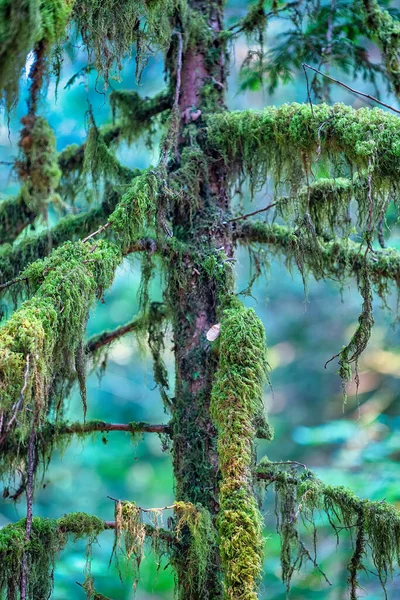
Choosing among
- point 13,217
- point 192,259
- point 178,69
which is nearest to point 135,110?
point 178,69

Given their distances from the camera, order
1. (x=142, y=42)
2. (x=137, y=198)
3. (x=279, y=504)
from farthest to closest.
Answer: (x=279, y=504) < (x=142, y=42) < (x=137, y=198)

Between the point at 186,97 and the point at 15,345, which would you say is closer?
the point at 15,345

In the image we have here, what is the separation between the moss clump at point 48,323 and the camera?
207 cm

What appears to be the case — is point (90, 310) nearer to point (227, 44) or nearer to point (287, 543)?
point (287, 543)

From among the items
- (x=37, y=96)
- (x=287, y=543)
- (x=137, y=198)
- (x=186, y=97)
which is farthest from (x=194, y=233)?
(x=287, y=543)

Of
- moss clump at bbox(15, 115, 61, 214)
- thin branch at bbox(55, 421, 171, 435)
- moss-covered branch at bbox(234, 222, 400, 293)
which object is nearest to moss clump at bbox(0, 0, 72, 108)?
moss clump at bbox(15, 115, 61, 214)

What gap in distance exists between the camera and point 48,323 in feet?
7.39

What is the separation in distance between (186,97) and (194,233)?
0.99 meters

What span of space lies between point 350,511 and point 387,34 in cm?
275

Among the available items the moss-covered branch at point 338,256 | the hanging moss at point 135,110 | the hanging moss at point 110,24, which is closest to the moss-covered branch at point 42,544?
the moss-covered branch at point 338,256

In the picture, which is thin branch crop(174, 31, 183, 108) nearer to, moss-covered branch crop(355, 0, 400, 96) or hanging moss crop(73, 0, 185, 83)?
hanging moss crop(73, 0, 185, 83)

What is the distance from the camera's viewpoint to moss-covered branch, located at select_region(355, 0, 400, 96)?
3.60 metres

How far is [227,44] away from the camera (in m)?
4.01

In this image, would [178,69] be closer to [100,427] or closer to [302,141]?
[302,141]
